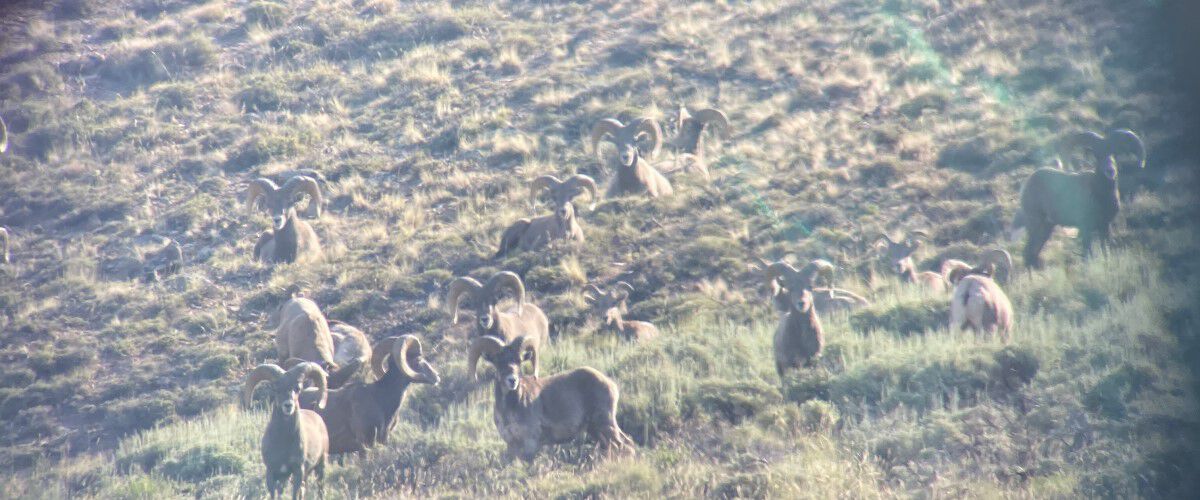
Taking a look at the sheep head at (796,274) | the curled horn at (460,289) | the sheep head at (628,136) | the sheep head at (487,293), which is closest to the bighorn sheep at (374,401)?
the sheep head at (487,293)

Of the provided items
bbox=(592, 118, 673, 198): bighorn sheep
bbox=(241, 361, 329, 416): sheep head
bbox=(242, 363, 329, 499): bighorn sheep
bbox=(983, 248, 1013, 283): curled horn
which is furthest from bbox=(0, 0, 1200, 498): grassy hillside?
bbox=(241, 361, 329, 416): sheep head

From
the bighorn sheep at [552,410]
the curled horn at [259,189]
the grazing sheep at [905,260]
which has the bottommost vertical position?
the grazing sheep at [905,260]

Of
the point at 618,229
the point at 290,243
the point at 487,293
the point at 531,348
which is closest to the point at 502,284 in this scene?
the point at 487,293

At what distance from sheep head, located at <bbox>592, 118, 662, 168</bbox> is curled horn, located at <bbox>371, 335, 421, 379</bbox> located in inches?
411

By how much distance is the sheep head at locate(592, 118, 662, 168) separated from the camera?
76.6 feet

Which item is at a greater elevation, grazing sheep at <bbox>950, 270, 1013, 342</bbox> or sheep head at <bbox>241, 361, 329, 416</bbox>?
sheep head at <bbox>241, 361, 329, 416</bbox>

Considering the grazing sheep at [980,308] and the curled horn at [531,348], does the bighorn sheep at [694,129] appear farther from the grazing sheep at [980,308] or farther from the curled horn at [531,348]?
the curled horn at [531,348]

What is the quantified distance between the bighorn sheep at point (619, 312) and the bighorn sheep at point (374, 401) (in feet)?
13.9

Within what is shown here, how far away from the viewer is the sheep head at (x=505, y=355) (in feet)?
38.4

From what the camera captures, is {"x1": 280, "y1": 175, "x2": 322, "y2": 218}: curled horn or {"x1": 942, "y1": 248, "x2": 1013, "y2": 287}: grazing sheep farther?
{"x1": 280, "y1": 175, "x2": 322, "y2": 218}: curled horn

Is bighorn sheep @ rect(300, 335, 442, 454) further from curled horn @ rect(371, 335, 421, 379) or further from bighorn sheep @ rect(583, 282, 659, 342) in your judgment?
bighorn sheep @ rect(583, 282, 659, 342)

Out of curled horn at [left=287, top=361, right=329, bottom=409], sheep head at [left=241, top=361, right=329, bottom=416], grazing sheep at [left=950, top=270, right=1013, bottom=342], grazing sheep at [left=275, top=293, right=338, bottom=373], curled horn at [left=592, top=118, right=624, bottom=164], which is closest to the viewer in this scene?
sheep head at [left=241, top=361, right=329, bottom=416]

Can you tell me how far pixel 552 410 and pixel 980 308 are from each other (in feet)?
16.4

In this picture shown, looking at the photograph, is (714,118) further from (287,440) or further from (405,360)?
(287,440)
